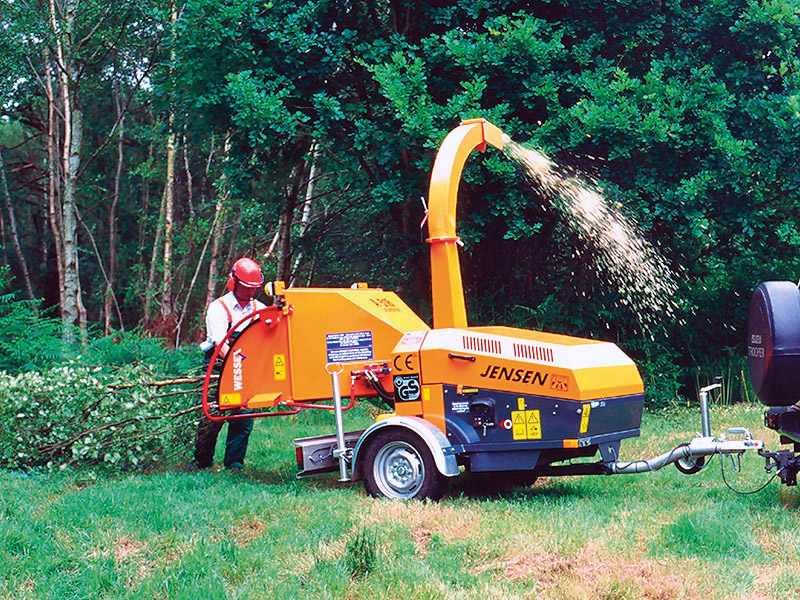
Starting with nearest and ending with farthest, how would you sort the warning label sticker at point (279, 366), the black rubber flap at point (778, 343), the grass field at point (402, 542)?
the grass field at point (402, 542) → the black rubber flap at point (778, 343) → the warning label sticker at point (279, 366)

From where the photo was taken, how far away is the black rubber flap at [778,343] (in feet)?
22.1

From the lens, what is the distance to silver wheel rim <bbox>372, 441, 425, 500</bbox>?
773 centimetres

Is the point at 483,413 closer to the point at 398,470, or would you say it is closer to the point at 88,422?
the point at 398,470

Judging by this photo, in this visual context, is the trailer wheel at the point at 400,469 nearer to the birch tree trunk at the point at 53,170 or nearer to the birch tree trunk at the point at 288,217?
the birch tree trunk at the point at 288,217

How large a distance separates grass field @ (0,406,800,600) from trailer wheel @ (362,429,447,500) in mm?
187

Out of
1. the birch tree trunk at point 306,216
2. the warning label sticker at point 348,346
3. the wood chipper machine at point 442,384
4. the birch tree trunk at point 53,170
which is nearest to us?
the wood chipper machine at point 442,384

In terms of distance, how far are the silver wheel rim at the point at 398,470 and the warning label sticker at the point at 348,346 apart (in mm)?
1015

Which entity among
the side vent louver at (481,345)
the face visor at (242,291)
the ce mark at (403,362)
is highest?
the face visor at (242,291)

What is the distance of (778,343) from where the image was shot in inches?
265

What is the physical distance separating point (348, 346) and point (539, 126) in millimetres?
5994

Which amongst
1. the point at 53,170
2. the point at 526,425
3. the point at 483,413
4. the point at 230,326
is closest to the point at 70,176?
the point at 53,170

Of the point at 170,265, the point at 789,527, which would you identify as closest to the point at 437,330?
the point at 789,527

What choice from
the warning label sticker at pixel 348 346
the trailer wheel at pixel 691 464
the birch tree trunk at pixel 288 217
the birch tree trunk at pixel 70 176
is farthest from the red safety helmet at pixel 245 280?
the birch tree trunk at pixel 70 176

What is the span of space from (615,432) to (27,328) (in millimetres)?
10566
